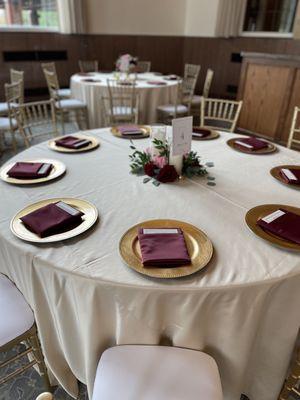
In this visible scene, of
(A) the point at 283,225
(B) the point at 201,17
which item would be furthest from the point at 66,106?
(B) the point at 201,17

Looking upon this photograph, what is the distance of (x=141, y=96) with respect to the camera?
12.1ft

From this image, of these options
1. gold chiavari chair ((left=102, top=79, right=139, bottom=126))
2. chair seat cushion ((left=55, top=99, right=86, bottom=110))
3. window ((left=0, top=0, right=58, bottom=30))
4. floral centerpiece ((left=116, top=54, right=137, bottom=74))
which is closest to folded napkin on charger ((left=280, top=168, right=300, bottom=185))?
gold chiavari chair ((left=102, top=79, right=139, bottom=126))

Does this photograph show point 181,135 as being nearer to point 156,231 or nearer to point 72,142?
point 156,231

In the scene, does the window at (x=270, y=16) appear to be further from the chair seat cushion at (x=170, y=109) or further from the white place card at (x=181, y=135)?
the white place card at (x=181, y=135)

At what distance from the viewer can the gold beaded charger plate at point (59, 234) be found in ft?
3.32

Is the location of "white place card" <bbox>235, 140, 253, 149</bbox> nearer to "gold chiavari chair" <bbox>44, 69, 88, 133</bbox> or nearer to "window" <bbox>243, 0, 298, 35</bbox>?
"gold chiavari chair" <bbox>44, 69, 88, 133</bbox>

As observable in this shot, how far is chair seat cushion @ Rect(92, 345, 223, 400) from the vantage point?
86 centimetres

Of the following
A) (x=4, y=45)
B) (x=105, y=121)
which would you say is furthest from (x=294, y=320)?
(x=4, y=45)

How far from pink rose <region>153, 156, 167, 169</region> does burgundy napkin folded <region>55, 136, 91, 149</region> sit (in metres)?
0.52

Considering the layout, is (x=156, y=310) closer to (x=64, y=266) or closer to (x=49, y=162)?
(x=64, y=266)

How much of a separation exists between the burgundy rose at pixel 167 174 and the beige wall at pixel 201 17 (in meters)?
5.51

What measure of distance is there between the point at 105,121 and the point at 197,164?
2474 mm

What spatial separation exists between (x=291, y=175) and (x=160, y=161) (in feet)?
2.02

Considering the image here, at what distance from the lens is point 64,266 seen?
909mm
